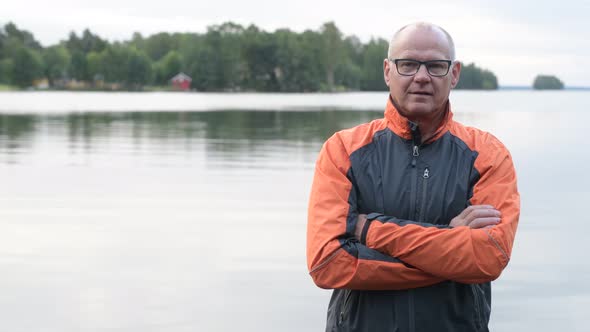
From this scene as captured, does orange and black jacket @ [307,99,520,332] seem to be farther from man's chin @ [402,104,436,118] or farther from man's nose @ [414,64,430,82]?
man's nose @ [414,64,430,82]

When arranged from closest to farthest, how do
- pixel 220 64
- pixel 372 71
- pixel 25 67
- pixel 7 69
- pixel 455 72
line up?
pixel 455 72
pixel 220 64
pixel 25 67
pixel 7 69
pixel 372 71

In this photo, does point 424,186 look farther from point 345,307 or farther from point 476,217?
point 345,307

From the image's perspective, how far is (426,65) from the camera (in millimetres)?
3027

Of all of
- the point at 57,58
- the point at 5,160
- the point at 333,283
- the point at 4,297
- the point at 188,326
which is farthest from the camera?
the point at 57,58

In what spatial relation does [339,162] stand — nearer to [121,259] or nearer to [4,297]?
[4,297]

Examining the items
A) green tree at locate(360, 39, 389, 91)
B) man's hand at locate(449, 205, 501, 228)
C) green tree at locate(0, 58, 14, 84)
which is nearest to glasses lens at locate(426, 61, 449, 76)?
man's hand at locate(449, 205, 501, 228)

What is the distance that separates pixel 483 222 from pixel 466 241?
0.10m

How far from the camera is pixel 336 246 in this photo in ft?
9.95

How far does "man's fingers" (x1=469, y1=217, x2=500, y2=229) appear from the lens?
2990 millimetres

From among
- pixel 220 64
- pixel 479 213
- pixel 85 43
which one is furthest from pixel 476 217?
pixel 85 43

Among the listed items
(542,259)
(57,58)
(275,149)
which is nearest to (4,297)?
(542,259)

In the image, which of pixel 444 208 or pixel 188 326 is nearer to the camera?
pixel 444 208

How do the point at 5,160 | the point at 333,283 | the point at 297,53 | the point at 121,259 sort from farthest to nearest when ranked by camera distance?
1. the point at 297,53
2. the point at 5,160
3. the point at 121,259
4. the point at 333,283

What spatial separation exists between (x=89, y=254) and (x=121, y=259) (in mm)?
416
